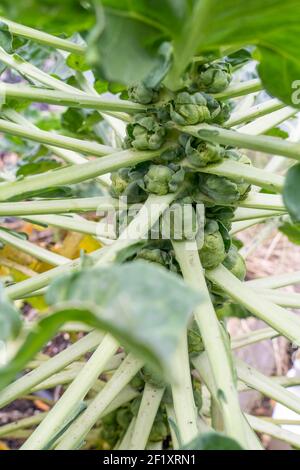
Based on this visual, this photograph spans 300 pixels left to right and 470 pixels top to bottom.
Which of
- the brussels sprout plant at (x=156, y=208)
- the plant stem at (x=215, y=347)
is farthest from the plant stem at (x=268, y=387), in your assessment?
the plant stem at (x=215, y=347)

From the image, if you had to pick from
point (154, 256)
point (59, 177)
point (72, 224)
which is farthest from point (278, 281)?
point (59, 177)

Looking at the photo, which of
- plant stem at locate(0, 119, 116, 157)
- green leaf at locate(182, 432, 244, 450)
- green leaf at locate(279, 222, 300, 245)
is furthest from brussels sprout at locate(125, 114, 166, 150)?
green leaf at locate(279, 222, 300, 245)

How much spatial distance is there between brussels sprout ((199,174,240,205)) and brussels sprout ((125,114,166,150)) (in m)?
0.09

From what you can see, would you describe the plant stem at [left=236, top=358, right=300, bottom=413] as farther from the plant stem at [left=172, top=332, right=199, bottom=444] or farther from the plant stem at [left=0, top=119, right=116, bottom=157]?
the plant stem at [left=0, top=119, right=116, bottom=157]

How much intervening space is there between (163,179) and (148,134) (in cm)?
7

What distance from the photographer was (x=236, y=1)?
0.52 metres

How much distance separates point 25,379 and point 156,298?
504 mm

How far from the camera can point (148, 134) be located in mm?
842

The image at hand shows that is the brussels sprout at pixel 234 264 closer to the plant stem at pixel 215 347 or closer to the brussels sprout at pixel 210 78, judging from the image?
the plant stem at pixel 215 347

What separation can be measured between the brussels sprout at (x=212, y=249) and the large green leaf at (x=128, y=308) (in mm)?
403

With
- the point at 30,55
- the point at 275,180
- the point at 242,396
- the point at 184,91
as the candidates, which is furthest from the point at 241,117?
the point at 242,396

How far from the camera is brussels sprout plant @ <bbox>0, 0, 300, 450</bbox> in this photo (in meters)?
→ 0.47

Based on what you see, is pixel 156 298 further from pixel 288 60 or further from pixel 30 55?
pixel 30 55

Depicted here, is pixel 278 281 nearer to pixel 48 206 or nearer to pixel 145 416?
pixel 145 416
